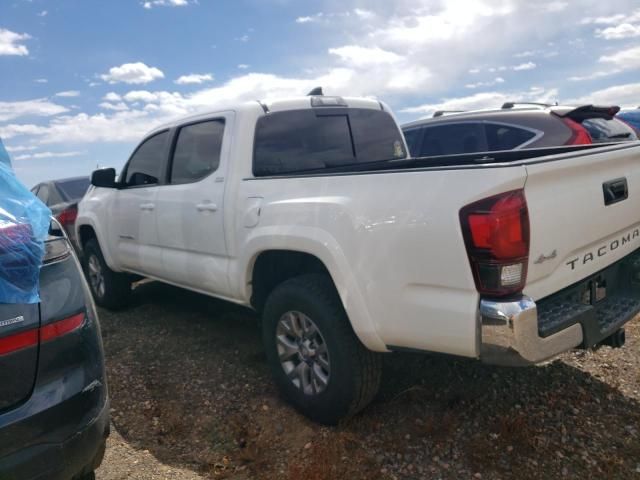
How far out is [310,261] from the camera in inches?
121

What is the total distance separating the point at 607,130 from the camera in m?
5.38

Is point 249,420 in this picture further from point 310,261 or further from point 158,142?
point 158,142

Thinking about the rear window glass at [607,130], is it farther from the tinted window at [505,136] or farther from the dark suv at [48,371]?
the dark suv at [48,371]

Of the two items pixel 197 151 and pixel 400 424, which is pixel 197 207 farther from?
pixel 400 424

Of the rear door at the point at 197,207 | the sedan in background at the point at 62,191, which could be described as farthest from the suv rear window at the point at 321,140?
the sedan in background at the point at 62,191

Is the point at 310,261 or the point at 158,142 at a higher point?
the point at 158,142

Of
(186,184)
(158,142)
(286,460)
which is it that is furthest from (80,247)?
(286,460)

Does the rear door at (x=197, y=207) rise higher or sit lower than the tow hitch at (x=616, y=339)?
higher

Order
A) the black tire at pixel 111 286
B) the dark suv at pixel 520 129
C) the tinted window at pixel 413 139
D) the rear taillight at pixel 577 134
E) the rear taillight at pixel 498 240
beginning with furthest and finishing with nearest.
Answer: the tinted window at pixel 413 139
the black tire at pixel 111 286
the dark suv at pixel 520 129
the rear taillight at pixel 577 134
the rear taillight at pixel 498 240

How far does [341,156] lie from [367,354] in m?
1.70

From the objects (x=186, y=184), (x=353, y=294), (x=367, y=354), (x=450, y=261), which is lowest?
(x=367, y=354)

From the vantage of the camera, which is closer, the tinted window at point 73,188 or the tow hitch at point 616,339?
the tow hitch at point 616,339

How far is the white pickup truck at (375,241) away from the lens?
2.13 m

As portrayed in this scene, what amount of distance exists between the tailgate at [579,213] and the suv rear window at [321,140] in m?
1.81
